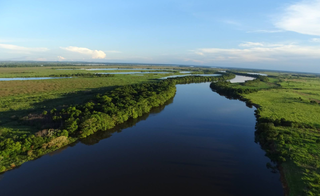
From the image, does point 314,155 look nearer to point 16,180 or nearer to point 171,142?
point 171,142

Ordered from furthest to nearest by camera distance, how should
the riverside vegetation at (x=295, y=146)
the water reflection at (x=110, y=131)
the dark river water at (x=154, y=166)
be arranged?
the water reflection at (x=110, y=131) → the dark river water at (x=154, y=166) → the riverside vegetation at (x=295, y=146)

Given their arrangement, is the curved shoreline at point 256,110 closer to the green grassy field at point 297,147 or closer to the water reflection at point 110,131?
the green grassy field at point 297,147

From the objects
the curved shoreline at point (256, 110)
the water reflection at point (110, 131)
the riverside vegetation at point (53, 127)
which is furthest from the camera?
the water reflection at point (110, 131)

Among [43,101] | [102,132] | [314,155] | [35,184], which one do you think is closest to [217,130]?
[314,155]

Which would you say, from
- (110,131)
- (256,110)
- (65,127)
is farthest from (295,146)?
(65,127)

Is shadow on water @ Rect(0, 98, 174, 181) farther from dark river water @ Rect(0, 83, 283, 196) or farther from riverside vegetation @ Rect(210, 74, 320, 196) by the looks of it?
riverside vegetation @ Rect(210, 74, 320, 196)

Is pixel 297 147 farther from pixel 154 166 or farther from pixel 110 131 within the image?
pixel 110 131

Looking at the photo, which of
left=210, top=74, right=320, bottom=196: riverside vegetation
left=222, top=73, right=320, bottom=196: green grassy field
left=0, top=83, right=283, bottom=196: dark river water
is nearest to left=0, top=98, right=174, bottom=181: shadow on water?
left=0, top=83, right=283, bottom=196: dark river water

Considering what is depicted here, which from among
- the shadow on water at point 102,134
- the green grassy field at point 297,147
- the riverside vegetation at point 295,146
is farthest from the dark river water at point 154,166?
the green grassy field at point 297,147
